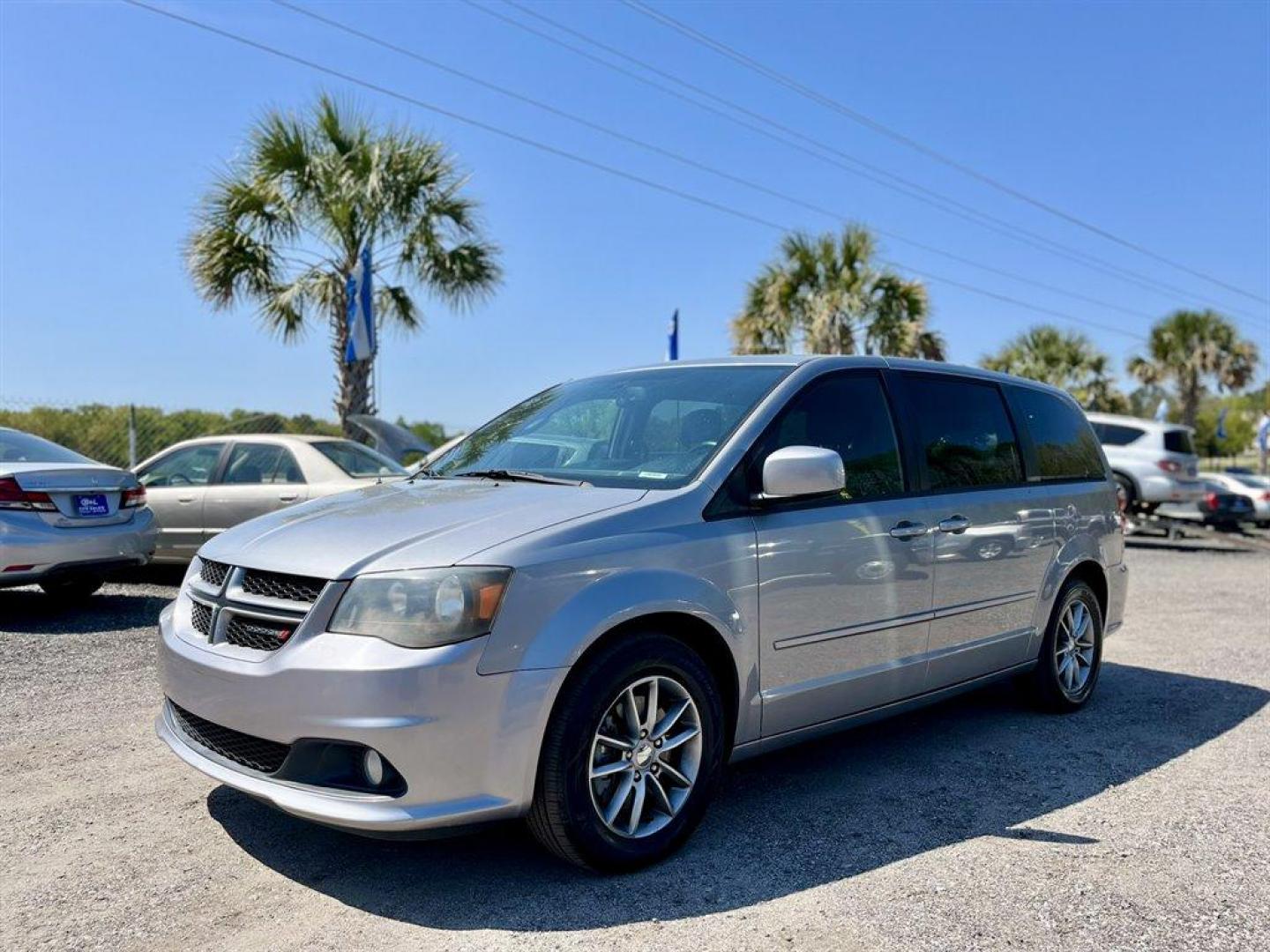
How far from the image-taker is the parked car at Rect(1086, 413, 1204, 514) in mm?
16328

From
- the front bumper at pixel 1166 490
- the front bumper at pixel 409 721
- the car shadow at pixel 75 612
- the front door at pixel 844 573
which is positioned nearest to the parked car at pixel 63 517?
the car shadow at pixel 75 612

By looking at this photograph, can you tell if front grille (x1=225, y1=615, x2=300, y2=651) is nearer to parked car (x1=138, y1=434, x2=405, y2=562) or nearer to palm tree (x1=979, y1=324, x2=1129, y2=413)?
parked car (x1=138, y1=434, x2=405, y2=562)

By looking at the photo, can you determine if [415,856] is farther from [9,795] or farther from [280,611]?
[9,795]

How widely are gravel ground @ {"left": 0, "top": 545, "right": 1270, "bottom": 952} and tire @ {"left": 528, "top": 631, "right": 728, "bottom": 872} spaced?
13 cm

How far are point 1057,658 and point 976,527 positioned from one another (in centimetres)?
119

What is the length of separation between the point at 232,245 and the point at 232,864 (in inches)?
496

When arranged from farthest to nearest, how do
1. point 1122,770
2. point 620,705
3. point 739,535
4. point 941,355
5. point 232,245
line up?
1. point 941,355
2. point 232,245
3. point 1122,770
4. point 739,535
5. point 620,705

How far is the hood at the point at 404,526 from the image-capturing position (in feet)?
10.3

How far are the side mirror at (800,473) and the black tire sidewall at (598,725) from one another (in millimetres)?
668

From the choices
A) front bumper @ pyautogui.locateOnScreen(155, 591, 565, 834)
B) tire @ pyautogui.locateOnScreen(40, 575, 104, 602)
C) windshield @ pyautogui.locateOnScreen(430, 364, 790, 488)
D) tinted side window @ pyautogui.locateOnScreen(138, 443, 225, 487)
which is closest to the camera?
front bumper @ pyautogui.locateOnScreen(155, 591, 565, 834)

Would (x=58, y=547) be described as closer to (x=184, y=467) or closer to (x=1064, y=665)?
(x=184, y=467)

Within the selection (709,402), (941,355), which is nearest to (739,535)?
(709,402)

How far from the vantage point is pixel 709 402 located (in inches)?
164

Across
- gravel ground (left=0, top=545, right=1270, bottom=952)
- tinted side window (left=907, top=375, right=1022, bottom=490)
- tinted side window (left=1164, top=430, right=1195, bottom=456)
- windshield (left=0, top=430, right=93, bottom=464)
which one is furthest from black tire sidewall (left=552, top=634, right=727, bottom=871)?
tinted side window (left=1164, top=430, right=1195, bottom=456)
